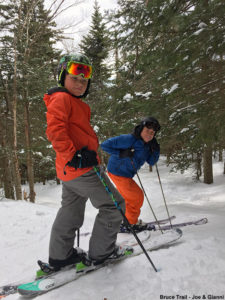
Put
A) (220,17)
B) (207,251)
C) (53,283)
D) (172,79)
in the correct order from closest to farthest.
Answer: (53,283), (207,251), (220,17), (172,79)

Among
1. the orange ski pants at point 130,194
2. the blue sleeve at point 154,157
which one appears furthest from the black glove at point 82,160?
the blue sleeve at point 154,157

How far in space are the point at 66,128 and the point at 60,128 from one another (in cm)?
8

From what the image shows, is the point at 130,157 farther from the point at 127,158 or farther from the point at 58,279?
the point at 58,279

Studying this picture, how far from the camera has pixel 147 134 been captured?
390cm

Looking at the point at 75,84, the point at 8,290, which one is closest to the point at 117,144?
the point at 75,84

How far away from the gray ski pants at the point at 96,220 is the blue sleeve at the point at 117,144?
4.79 feet

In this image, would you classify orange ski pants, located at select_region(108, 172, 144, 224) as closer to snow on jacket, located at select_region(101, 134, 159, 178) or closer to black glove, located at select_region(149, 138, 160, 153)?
snow on jacket, located at select_region(101, 134, 159, 178)

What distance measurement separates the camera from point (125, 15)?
5902 mm

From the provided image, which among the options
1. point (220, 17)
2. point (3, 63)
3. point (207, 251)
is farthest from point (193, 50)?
point (3, 63)

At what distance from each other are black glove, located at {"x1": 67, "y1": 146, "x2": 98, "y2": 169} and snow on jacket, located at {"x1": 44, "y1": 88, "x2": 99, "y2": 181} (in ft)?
0.16

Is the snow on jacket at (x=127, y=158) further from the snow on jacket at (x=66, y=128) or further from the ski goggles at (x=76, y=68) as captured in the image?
the ski goggles at (x=76, y=68)

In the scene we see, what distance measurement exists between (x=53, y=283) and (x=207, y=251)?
194 cm

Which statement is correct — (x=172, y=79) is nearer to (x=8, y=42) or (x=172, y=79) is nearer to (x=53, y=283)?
(x=53, y=283)

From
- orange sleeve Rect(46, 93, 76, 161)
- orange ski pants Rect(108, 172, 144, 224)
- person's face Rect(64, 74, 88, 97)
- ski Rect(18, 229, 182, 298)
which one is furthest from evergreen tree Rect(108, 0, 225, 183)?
ski Rect(18, 229, 182, 298)
